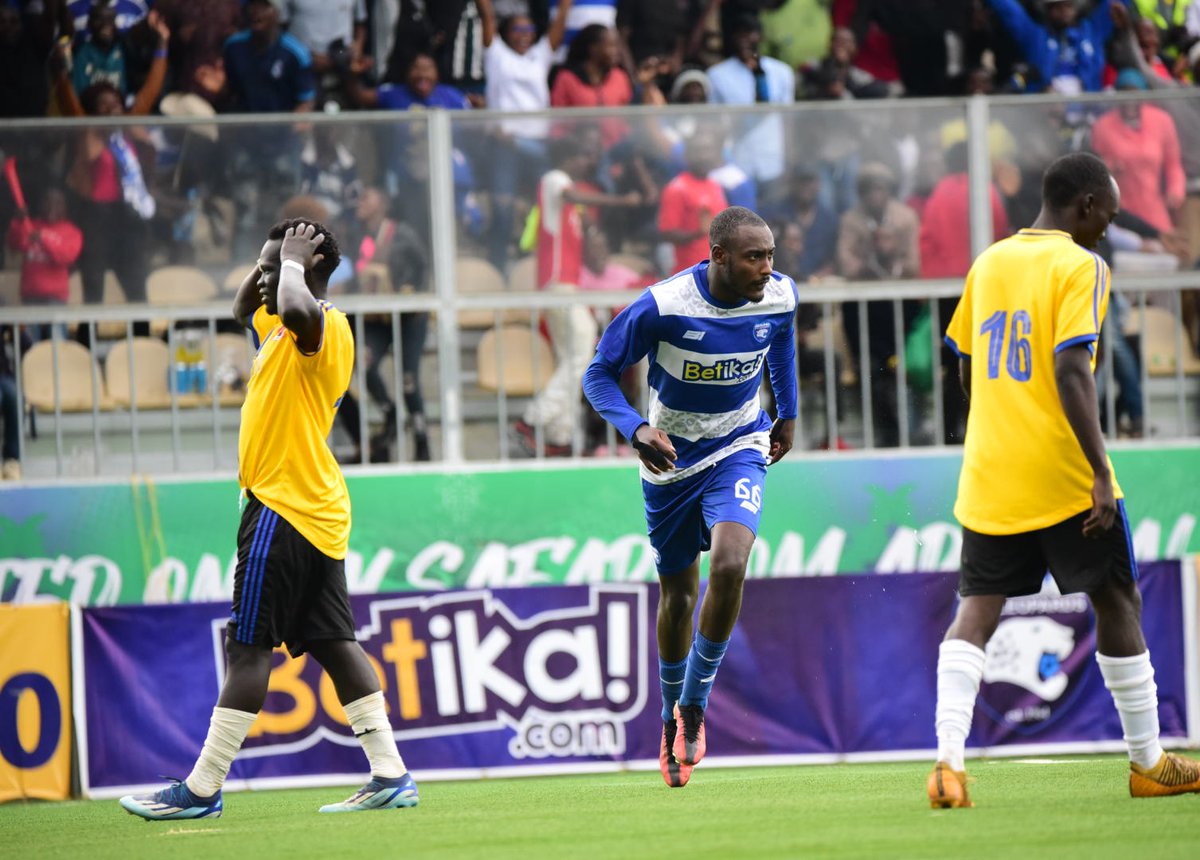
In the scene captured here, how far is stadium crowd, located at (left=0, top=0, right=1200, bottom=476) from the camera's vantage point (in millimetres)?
11742

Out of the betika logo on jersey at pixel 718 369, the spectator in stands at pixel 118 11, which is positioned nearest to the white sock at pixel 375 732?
the betika logo on jersey at pixel 718 369

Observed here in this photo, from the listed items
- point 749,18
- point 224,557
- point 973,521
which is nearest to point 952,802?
point 973,521

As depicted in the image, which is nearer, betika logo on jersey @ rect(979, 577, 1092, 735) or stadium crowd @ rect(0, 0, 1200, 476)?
betika logo on jersey @ rect(979, 577, 1092, 735)

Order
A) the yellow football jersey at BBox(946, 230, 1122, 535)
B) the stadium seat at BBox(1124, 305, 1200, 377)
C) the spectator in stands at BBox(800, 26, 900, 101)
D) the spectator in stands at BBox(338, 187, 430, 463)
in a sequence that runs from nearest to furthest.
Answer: the yellow football jersey at BBox(946, 230, 1122, 535), the spectator in stands at BBox(338, 187, 430, 463), the stadium seat at BBox(1124, 305, 1200, 377), the spectator in stands at BBox(800, 26, 900, 101)

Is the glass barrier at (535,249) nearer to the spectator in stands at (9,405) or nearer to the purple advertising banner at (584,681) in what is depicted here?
the spectator in stands at (9,405)

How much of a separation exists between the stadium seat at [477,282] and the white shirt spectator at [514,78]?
1.64 metres

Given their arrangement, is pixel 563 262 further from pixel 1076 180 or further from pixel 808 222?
pixel 1076 180

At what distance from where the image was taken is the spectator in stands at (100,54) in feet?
42.4

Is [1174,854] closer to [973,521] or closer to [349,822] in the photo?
[973,521]

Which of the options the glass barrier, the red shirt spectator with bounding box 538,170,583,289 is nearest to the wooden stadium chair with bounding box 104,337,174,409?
the glass barrier

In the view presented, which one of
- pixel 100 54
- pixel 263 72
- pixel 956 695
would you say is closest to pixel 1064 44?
pixel 263 72

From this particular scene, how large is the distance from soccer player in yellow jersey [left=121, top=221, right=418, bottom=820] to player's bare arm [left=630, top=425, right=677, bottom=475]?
3.73 ft

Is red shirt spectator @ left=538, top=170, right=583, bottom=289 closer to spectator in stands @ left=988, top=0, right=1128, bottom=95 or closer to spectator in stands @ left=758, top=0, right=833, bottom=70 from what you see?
spectator in stands @ left=758, top=0, right=833, bottom=70

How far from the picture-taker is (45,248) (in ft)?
38.1
